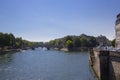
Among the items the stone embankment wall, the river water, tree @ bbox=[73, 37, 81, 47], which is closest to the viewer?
the stone embankment wall

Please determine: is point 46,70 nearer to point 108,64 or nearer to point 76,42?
point 108,64

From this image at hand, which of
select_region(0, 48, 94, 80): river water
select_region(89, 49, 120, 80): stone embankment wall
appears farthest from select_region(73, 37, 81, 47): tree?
select_region(89, 49, 120, 80): stone embankment wall

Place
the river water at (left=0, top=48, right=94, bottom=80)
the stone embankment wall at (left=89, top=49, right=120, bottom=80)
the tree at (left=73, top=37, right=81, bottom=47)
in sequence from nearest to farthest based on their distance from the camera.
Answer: the stone embankment wall at (left=89, top=49, right=120, bottom=80) < the river water at (left=0, top=48, right=94, bottom=80) < the tree at (left=73, top=37, right=81, bottom=47)

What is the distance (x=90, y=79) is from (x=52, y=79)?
6895 mm

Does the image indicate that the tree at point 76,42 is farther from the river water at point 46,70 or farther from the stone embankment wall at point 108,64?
the stone embankment wall at point 108,64

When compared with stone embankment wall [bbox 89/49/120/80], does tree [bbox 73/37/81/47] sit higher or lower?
higher

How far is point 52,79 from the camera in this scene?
47.2 m

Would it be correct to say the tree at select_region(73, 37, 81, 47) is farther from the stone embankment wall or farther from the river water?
the stone embankment wall

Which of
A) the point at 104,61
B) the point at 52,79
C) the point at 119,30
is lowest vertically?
the point at 52,79

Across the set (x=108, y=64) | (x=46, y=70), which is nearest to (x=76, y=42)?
(x=46, y=70)

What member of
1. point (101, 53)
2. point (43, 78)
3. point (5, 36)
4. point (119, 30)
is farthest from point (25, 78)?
point (5, 36)

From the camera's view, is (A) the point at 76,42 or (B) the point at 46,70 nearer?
(B) the point at 46,70

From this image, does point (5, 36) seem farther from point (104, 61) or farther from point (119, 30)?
point (104, 61)

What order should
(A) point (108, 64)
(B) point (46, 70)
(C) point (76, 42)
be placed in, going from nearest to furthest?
(A) point (108, 64)
(B) point (46, 70)
(C) point (76, 42)
